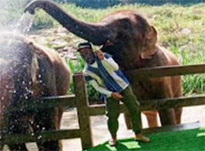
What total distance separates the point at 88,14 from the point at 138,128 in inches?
549

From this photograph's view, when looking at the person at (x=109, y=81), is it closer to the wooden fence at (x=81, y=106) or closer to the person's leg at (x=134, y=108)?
the person's leg at (x=134, y=108)

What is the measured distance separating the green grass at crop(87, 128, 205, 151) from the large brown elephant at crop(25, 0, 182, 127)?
0.53 metres

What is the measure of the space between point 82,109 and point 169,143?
945mm

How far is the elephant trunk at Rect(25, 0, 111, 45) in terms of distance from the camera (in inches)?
215

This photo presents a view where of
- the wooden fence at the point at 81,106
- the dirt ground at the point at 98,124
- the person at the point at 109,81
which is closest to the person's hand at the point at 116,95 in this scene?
the person at the point at 109,81

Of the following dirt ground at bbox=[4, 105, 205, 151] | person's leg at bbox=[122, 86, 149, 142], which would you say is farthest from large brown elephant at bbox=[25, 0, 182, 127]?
dirt ground at bbox=[4, 105, 205, 151]

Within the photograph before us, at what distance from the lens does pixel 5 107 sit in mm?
5730

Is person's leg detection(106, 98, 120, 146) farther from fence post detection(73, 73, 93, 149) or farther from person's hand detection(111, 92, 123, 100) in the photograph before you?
fence post detection(73, 73, 93, 149)

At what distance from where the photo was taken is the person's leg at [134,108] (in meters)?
5.62

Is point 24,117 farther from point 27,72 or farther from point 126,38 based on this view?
point 126,38

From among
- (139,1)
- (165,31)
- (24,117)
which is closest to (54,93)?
(24,117)

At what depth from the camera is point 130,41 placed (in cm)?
609

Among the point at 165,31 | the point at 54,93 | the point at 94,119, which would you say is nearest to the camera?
the point at 54,93

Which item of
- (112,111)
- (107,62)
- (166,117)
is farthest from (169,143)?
(107,62)
